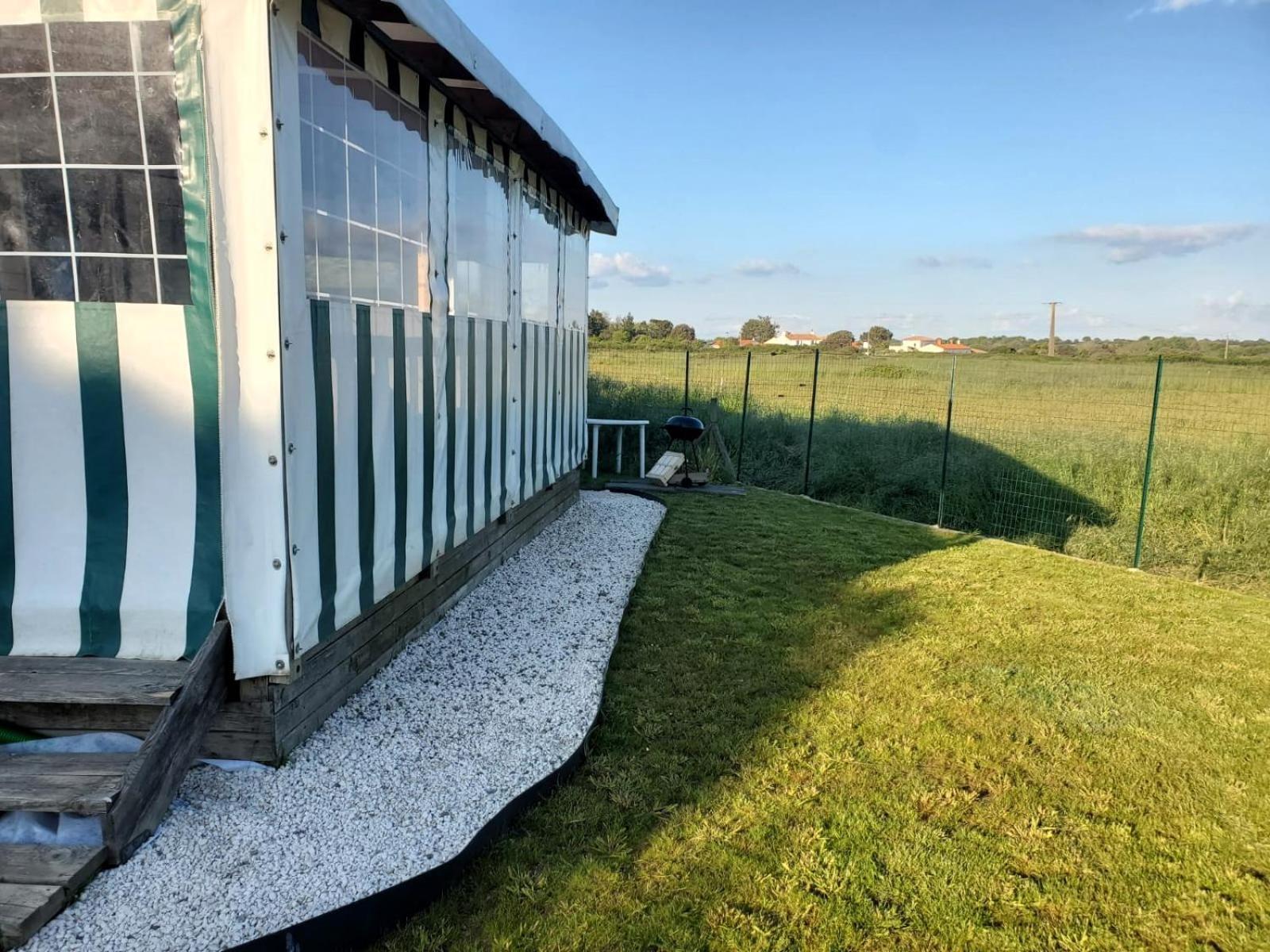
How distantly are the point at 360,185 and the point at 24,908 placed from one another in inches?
102

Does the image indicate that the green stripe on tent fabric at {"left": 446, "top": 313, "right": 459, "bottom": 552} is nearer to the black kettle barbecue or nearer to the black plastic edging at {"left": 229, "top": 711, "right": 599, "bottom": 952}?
the black plastic edging at {"left": 229, "top": 711, "right": 599, "bottom": 952}

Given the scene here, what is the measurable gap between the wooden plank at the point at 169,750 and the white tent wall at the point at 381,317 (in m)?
0.27

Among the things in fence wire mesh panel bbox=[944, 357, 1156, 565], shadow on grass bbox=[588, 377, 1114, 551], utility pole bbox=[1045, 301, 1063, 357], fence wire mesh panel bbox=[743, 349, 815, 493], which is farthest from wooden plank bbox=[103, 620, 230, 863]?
utility pole bbox=[1045, 301, 1063, 357]

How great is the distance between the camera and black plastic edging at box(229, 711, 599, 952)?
1879 millimetres

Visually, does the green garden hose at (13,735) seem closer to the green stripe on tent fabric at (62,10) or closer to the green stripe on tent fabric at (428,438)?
the green stripe on tent fabric at (428,438)

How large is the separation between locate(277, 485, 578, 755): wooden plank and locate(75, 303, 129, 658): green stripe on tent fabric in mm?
652

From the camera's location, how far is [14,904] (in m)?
1.83

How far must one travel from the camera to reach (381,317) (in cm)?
324

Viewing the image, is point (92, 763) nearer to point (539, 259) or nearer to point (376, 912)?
point (376, 912)

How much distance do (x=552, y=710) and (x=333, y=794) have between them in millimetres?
1008

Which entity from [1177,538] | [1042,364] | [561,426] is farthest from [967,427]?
[561,426]

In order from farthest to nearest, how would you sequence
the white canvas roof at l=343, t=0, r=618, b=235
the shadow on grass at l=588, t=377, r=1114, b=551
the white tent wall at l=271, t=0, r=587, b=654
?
the shadow on grass at l=588, t=377, r=1114, b=551 → the white canvas roof at l=343, t=0, r=618, b=235 → the white tent wall at l=271, t=0, r=587, b=654

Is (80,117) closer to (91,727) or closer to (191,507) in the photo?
(191,507)

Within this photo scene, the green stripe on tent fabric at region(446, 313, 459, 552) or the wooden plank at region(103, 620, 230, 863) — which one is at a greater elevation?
the green stripe on tent fabric at region(446, 313, 459, 552)
